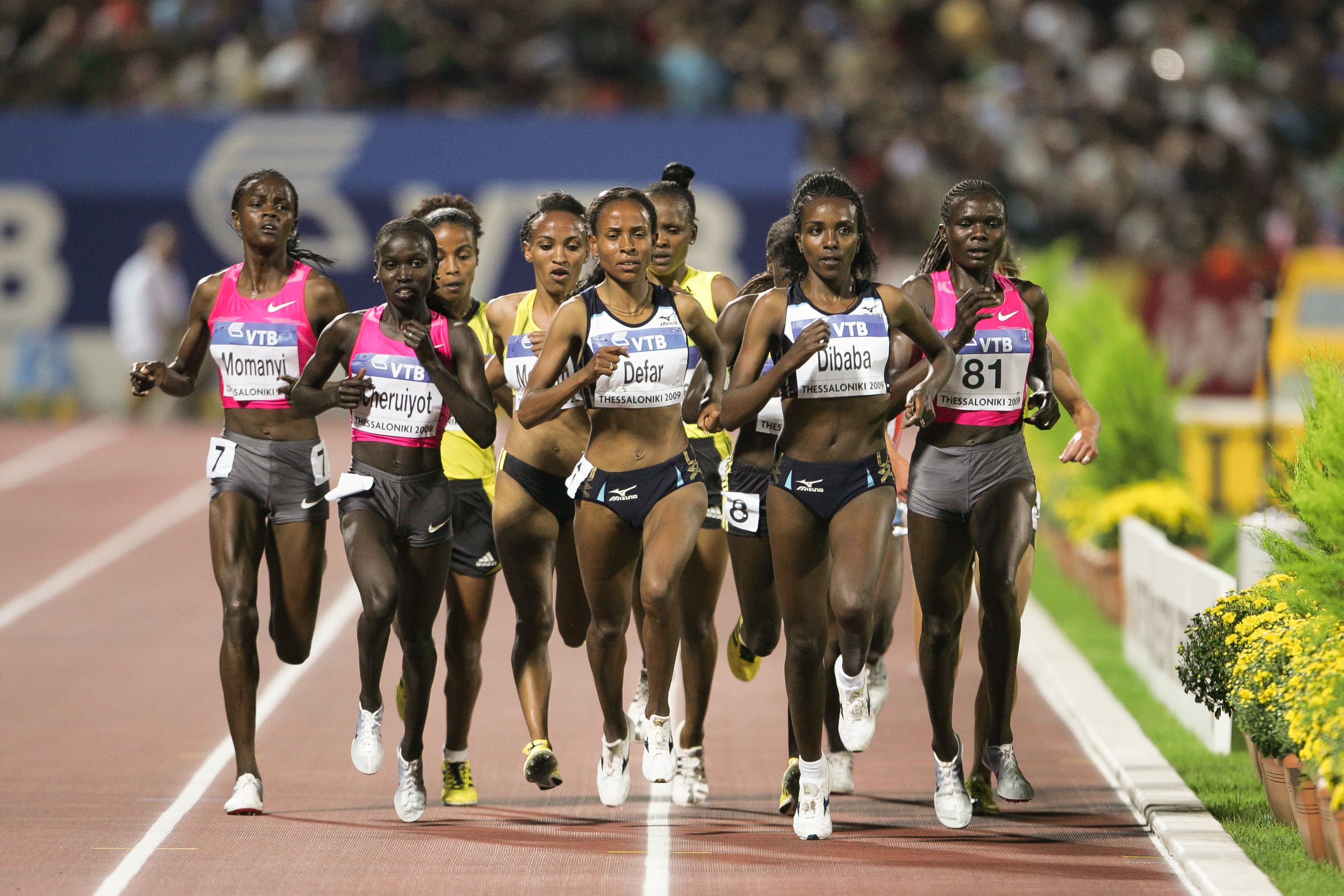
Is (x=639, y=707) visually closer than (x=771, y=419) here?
No

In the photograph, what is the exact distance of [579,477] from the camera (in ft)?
23.6

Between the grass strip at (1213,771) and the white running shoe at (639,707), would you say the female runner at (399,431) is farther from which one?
the grass strip at (1213,771)

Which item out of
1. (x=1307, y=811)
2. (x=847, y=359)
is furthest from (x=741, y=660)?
Result: (x=1307, y=811)

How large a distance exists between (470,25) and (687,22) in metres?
2.73

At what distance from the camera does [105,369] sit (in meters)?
23.8

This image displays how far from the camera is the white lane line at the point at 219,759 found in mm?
6766

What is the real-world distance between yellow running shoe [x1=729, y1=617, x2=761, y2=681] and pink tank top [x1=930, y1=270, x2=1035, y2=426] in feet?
5.10

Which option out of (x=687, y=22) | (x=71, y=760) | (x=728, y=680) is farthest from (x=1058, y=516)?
(x=687, y=22)

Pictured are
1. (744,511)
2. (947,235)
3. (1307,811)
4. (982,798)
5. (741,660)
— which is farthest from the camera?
(741,660)

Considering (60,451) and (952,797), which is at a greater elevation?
(952,797)

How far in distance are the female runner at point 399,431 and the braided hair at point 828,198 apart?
1246 mm

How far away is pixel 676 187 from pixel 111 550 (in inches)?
363

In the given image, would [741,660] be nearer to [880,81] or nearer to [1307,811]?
[1307,811]

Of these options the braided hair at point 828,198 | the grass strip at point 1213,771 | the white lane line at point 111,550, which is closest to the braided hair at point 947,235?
the braided hair at point 828,198
